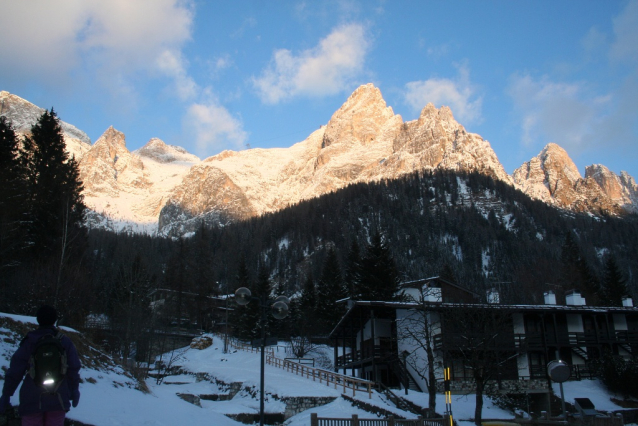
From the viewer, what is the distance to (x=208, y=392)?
1294 inches

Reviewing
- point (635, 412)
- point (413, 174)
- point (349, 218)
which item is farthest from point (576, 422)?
point (413, 174)

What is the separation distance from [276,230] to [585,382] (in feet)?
348

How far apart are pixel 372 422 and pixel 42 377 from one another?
44.9 feet

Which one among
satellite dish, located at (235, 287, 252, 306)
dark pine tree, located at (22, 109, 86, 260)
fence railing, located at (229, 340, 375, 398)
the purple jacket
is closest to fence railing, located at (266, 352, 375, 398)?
fence railing, located at (229, 340, 375, 398)

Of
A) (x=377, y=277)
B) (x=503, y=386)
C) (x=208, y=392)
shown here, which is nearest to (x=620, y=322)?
(x=503, y=386)

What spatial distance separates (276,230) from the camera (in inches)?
5246

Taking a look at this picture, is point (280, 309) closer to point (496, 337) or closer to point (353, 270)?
point (496, 337)

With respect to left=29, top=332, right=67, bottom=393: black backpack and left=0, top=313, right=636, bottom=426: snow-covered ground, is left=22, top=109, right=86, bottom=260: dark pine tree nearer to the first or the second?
left=0, top=313, right=636, bottom=426: snow-covered ground

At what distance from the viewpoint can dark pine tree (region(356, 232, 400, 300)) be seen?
45969 mm

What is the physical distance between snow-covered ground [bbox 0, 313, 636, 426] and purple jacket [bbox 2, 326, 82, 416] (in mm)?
4384

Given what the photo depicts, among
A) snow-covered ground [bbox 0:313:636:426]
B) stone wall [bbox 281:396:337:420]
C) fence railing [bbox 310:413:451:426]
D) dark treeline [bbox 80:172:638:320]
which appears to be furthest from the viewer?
dark treeline [bbox 80:172:638:320]

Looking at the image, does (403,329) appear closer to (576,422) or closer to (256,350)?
(576,422)

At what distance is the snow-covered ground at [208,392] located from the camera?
1250 centimetres

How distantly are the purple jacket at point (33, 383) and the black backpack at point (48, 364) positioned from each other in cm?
11
